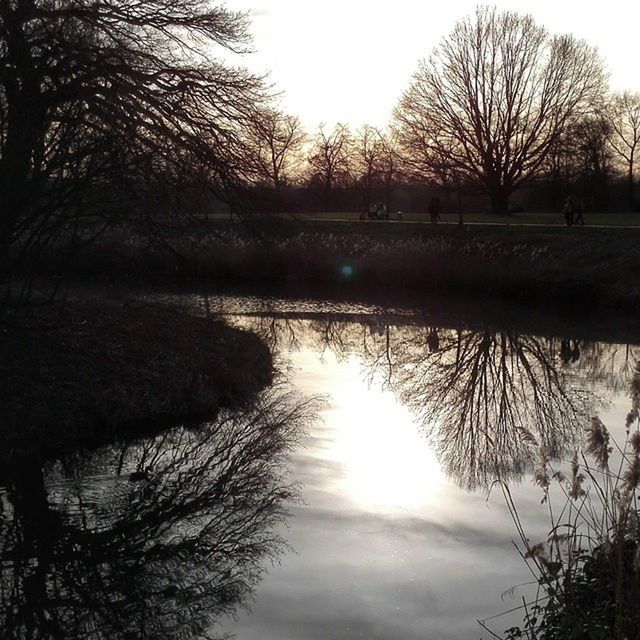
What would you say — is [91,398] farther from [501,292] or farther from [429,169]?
[429,169]

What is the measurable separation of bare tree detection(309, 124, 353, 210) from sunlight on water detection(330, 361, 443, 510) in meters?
56.5

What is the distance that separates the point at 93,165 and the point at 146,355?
11.2ft

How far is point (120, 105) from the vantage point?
55.8 ft

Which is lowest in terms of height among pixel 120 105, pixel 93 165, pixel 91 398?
pixel 91 398

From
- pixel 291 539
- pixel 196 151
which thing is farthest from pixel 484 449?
pixel 196 151

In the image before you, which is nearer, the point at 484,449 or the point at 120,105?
the point at 484,449

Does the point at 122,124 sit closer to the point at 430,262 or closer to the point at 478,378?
the point at 478,378

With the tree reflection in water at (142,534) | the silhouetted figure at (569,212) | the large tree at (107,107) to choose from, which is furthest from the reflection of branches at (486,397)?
the silhouetted figure at (569,212)

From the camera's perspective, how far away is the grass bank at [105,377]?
12016mm

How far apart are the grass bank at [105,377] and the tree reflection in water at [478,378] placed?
3.32m

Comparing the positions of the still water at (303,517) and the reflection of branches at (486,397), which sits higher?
the reflection of branches at (486,397)

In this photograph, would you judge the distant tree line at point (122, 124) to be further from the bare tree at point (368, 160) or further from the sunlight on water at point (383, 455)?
the bare tree at point (368, 160)

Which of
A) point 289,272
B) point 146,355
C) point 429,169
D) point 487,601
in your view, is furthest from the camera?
point 429,169

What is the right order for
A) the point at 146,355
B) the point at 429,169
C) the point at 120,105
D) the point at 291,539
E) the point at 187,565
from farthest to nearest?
the point at 429,169 → the point at 120,105 → the point at 146,355 → the point at 291,539 → the point at 187,565
